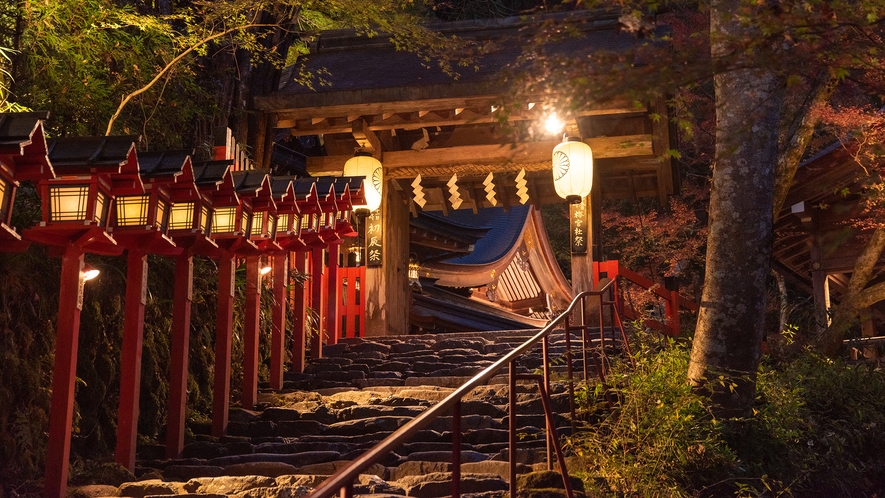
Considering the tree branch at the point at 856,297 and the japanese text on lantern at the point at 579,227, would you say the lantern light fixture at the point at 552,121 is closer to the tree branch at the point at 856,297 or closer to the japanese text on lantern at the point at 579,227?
the tree branch at the point at 856,297

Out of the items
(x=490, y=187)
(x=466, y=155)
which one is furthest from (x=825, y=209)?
(x=466, y=155)

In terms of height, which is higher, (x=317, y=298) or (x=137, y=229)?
(x=137, y=229)

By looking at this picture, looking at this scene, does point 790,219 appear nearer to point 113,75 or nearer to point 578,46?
point 578,46

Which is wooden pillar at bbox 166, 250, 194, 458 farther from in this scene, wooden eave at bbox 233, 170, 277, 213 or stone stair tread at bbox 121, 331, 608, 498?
wooden eave at bbox 233, 170, 277, 213

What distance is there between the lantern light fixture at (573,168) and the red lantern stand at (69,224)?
826 centimetres

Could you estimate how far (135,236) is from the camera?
25.4ft

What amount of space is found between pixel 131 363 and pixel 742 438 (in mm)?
5474

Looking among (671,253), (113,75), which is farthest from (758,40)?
(671,253)

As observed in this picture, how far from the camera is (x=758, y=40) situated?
437cm

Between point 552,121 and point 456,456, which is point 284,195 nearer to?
point 552,121

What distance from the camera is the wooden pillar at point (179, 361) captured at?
856 cm

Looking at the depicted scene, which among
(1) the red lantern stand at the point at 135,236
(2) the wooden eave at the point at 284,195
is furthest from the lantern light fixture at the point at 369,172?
(1) the red lantern stand at the point at 135,236

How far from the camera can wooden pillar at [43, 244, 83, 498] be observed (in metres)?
6.64

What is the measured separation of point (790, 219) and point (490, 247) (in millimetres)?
9212
